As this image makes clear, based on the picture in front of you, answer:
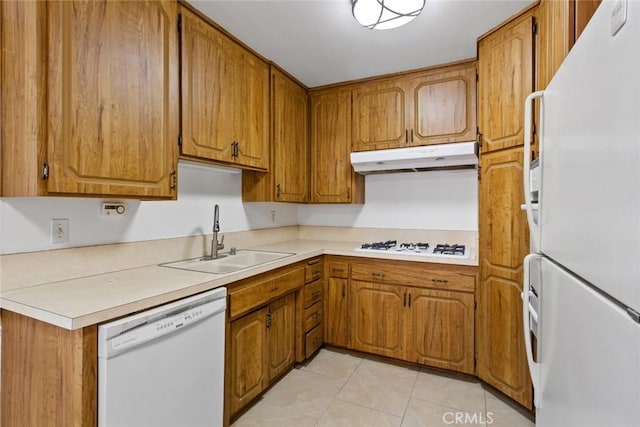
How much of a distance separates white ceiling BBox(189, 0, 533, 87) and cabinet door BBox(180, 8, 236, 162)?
0.13 meters

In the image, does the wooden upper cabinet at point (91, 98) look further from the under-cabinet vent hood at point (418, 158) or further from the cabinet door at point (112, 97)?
the under-cabinet vent hood at point (418, 158)

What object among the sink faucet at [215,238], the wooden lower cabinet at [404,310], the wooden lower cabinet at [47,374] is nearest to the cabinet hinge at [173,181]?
the sink faucet at [215,238]

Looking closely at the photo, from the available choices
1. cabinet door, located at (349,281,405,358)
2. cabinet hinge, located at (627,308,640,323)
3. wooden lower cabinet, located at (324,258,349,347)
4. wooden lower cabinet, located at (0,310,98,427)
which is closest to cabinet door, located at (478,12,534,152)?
cabinet door, located at (349,281,405,358)

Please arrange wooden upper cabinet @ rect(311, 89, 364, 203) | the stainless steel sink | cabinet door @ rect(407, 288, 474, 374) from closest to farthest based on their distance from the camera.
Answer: the stainless steel sink → cabinet door @ rect(407, 288, 474, 374) → wooden upper cabinet @ rect(311, 89, 364, 203)

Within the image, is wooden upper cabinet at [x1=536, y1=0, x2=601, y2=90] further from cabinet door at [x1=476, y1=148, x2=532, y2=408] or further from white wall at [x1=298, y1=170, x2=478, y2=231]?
white wall at [x1=298, y1=170, x2=478, y2=231]

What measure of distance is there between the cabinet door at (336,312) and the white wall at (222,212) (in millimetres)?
736

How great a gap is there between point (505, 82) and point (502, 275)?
46.2 inches

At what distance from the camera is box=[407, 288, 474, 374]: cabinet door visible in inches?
86.8

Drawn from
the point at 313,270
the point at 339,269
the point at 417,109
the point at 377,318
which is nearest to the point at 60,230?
the point at 313,270

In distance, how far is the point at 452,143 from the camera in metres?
2.47

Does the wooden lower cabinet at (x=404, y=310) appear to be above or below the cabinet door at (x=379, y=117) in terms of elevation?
below

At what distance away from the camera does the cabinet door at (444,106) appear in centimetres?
244

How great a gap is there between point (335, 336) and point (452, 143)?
5.95 ft

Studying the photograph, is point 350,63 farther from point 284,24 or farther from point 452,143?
point 452,143
